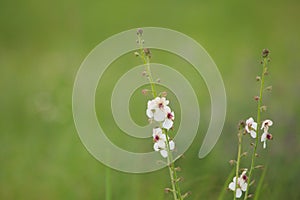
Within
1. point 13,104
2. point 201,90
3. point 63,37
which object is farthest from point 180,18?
point 13,104

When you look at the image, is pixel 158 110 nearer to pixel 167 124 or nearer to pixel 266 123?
pixel 167 124

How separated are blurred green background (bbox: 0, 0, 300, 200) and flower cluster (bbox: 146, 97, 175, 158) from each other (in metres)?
0.47

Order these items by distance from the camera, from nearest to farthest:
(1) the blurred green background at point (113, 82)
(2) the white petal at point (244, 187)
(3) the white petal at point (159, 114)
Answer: (3) the white petal at point (159, 114) < (2) the white petal at point (244, 187) < (1) the blurred green background at point (113, 82)

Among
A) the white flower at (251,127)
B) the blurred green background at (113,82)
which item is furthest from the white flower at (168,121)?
the blurred green background at (113,82)

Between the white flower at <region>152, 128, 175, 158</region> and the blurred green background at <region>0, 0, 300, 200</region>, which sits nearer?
the white flower at <region>152, 128, 175, 158</region>

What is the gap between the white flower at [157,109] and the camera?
169 cm

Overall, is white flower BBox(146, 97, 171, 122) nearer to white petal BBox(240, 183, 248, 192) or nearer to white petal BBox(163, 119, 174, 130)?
white petal BBox(163, 119, 174, 130)

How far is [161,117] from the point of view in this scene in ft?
5.58

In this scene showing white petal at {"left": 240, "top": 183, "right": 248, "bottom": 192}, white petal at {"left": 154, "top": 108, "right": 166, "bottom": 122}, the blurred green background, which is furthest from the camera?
the blurred green background

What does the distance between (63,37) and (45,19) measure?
3.54 feet

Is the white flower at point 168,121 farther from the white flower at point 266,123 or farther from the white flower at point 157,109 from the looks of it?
the white flower at point 266,123

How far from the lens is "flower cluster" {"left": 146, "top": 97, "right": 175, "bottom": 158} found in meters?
1.70

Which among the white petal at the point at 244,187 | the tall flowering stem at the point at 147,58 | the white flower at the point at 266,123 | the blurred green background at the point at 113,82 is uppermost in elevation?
the blurred green background at the point at 113,82

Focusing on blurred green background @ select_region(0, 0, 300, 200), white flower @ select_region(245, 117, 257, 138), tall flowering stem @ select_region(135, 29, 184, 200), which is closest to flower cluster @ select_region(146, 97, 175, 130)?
tall flowering stem @ select_region(135, 29, 184, 200)
